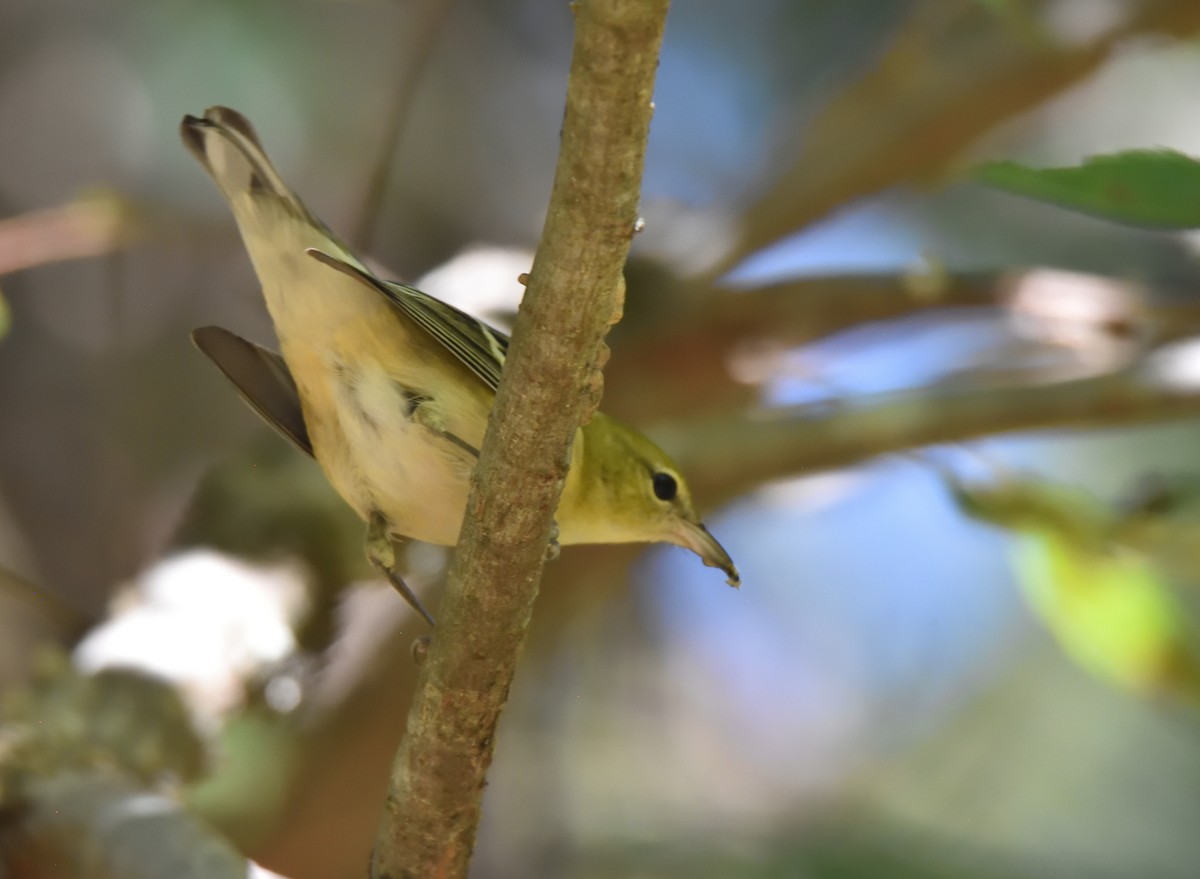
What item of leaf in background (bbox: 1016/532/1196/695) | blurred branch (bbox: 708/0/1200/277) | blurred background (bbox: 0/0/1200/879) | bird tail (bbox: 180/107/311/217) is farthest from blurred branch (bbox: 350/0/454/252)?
leaf in background (bbox: 1016/532/1196/695)

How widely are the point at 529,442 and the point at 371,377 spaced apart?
2.73 feet

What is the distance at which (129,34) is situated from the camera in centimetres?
450

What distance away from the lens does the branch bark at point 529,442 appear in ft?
3.39

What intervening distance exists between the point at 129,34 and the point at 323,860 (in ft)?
10.2

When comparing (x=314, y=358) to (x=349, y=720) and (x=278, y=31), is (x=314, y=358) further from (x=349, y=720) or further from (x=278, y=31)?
(x=278, y=31)

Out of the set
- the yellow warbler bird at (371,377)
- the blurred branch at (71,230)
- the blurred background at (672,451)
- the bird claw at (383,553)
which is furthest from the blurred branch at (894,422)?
the blurred branch at (71,230)

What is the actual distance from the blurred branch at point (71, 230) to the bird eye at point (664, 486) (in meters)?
1.38

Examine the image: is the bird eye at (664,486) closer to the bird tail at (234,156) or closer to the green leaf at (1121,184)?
the bird tail at (234,156)

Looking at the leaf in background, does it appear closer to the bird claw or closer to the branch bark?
the bird claw

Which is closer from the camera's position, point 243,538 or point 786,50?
point 243,538

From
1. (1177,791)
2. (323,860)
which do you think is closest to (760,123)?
(323,860)

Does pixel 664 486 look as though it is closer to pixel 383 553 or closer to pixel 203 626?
pixel 383 553

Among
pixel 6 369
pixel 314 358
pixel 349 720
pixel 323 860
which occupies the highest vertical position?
pixel 6 369

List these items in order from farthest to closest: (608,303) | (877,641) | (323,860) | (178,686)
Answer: (877,641)
(323,860)
(178,686)
(608,303)
